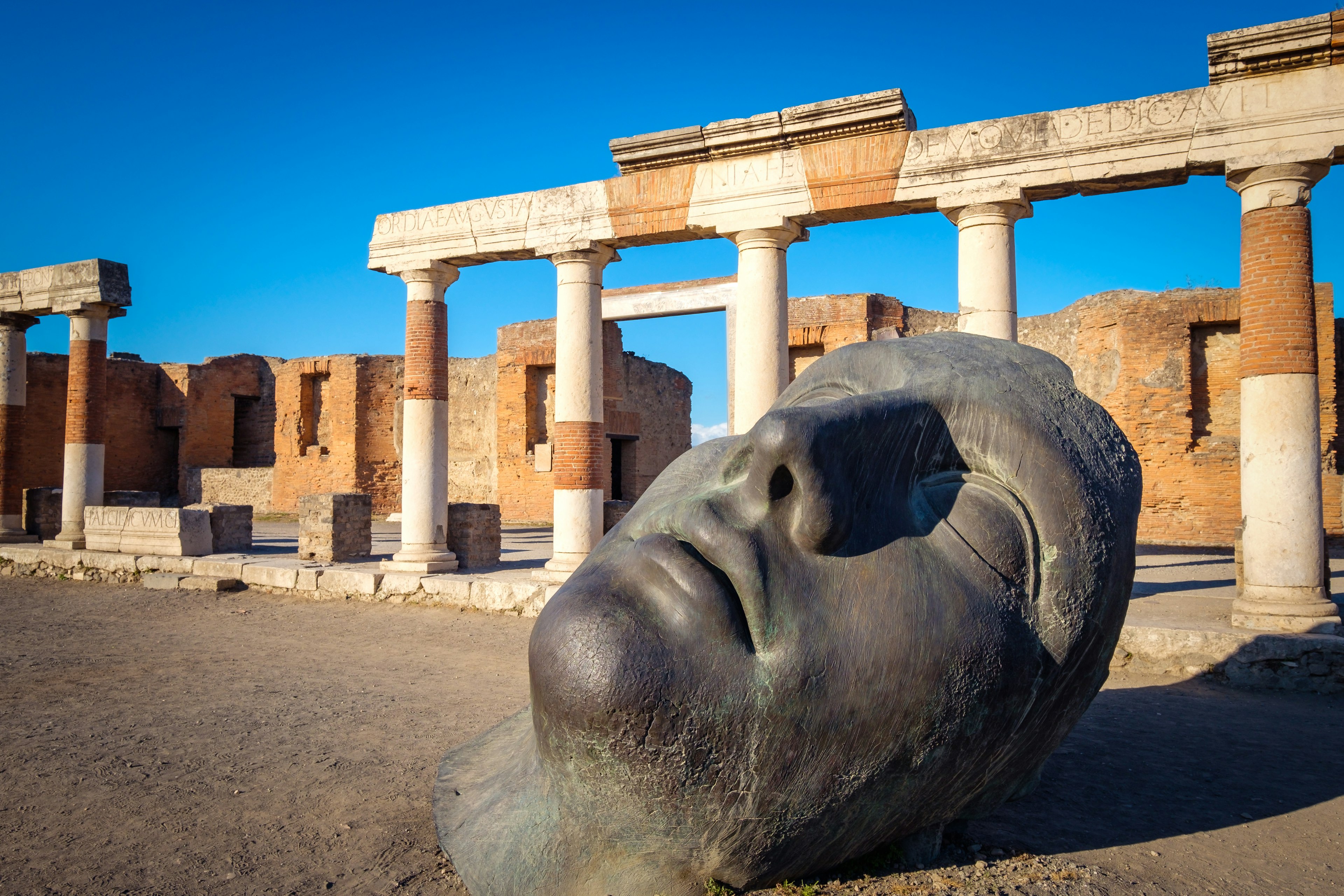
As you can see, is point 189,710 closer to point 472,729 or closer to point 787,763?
point 472,729

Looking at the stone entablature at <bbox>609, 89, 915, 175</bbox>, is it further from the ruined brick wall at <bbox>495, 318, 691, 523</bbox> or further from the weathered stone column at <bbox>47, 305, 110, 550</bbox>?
the ruined brick wall at <bbox>495, 318, 691, 523</bbox>

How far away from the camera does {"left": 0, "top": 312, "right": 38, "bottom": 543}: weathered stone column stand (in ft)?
43.7

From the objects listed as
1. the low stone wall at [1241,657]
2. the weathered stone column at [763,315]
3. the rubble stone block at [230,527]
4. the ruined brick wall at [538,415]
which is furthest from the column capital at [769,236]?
the ruined brick wall at [538,415]

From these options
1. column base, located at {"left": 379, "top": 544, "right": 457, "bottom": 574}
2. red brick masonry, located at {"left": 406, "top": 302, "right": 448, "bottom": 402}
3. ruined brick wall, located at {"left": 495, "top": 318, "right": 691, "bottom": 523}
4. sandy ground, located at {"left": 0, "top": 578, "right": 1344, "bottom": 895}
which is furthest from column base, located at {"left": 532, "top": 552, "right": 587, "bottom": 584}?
ruined brick wall, located at {"left": 495, "top": 318, "right": 691, "bottom": 523}

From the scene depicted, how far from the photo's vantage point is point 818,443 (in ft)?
6.50

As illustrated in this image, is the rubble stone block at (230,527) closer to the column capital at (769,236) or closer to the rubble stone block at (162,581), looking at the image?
the rubble stone block at (162,581)

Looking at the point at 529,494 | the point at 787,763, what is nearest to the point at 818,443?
the point at 787,763

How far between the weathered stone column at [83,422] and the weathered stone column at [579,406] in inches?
310

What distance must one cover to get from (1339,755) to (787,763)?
3.85m

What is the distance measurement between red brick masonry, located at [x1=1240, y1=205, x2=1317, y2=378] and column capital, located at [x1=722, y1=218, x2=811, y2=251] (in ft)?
12.5

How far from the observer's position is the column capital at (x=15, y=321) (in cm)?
1340

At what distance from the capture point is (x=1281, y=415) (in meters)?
6.53

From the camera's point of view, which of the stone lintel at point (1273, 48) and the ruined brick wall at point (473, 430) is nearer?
the stone lintel at point (1273, 48)

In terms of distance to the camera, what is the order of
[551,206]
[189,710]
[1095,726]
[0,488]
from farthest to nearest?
[0,488] < [551,206] < [189,710] < [1095,726]
